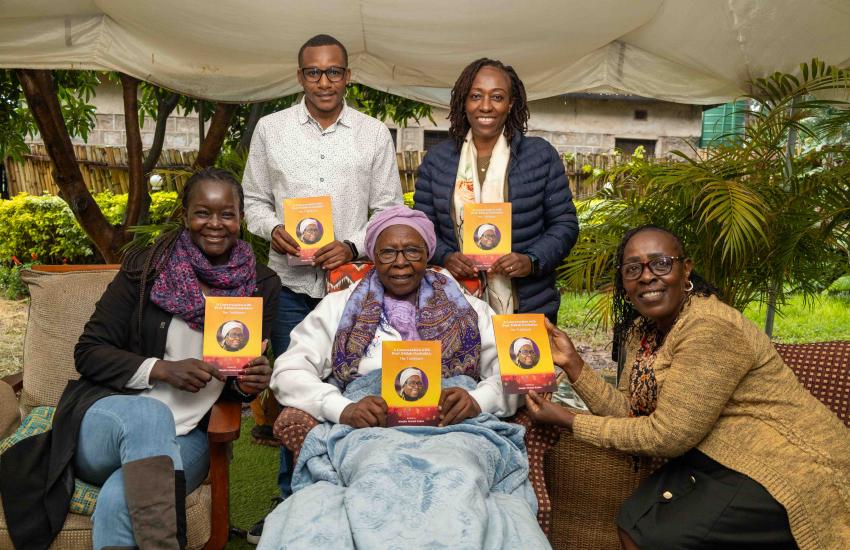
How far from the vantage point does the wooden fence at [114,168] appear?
1120 cm

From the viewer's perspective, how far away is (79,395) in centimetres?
319

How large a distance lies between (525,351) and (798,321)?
6869 mm

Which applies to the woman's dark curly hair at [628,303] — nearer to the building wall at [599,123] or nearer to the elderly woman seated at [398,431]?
the elderly woman seated at [398,431]

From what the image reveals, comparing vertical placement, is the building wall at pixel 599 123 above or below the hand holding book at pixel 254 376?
above

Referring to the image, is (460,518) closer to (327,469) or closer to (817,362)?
(327,469)

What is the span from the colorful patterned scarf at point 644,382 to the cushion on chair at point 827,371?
0.65 m

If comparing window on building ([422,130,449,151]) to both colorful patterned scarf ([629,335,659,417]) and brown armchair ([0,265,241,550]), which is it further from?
colorful patterned scarf ([629,335,659,417])

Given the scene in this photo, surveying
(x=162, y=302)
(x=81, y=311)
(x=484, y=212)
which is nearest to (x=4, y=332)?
(x=81, y=311)

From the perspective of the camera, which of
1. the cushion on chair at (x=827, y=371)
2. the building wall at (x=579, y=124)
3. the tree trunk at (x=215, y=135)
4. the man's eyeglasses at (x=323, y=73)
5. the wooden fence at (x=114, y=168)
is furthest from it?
the building wall at (x=579, y=124)

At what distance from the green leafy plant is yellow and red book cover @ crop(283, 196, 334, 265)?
162cm

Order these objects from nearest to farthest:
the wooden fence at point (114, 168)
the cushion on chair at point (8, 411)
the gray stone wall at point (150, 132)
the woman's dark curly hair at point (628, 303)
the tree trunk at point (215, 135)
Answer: the woman's dark curly hair at point (628, 303) < the cushion on chair at point (8, 411) < the tree trunk at point (215, 135) < the wooden fence at point (114, 168) < the gray stone wall at point (150, 132)

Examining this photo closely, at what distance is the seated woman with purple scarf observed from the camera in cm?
287

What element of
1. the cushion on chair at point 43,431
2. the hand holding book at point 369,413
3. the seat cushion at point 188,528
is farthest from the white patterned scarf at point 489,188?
the cushion on chair at point 43,431

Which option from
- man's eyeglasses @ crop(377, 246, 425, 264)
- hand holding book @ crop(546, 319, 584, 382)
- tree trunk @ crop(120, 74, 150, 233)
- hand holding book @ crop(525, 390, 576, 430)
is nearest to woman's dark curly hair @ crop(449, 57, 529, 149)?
man's eyeglasses @ crop(377, 246, 425, 264)
